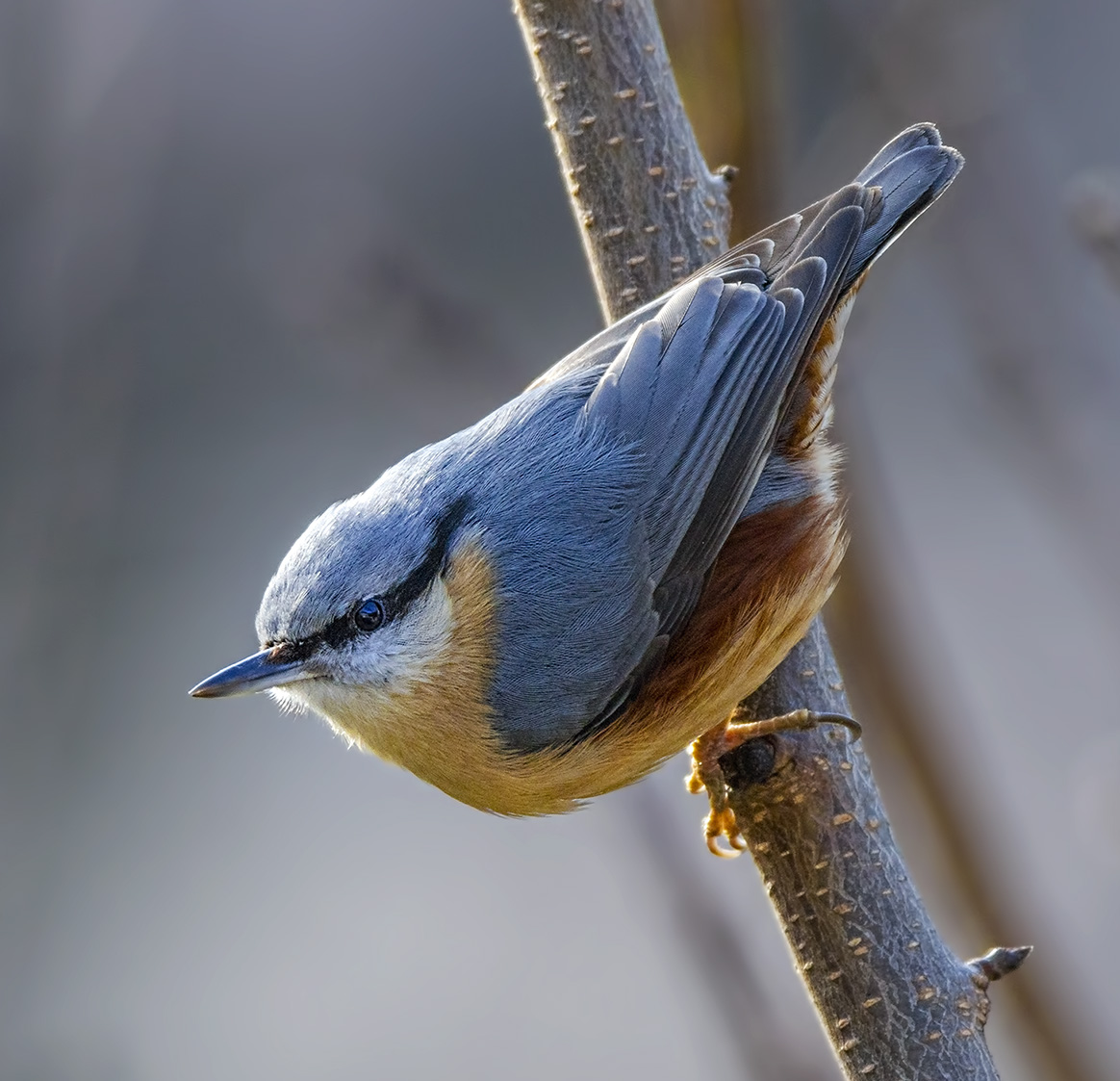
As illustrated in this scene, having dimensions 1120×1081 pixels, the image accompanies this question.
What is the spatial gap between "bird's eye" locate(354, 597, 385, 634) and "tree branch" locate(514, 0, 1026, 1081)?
0.59 metres

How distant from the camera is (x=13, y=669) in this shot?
7.94ft

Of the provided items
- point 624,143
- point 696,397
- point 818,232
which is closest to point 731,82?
point 624,143

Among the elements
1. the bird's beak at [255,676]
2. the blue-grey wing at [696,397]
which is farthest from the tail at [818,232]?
the bird's beak at [255,676]

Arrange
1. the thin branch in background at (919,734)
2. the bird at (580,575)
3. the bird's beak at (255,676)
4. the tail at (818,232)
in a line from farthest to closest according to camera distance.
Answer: the tail at (818,232) < the bird at (580,575) < the bird's beak at (255,676) < the thin branch in background at (919,734)

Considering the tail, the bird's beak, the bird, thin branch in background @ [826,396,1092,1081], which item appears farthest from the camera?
the tail

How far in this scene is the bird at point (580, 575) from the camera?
2260 millimetres

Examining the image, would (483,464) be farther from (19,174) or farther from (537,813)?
(19,174)

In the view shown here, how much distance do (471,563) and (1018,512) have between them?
13.8 feet

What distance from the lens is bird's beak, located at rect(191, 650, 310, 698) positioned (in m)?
2.16

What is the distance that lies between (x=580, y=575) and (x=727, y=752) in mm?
359

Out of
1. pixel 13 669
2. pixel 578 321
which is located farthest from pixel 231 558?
pixel 13 669

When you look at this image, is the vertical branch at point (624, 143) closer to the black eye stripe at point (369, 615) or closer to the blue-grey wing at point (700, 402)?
the blue-grey wing at point (700, 402)

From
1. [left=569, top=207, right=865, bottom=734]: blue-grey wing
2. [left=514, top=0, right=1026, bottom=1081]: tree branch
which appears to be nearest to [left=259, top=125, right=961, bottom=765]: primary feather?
[left=569, top=207, right=865, bottom=734]: blue-grey wing

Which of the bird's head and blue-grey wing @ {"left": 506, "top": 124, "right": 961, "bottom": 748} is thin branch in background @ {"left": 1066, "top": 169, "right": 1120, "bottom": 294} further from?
the bird's head
